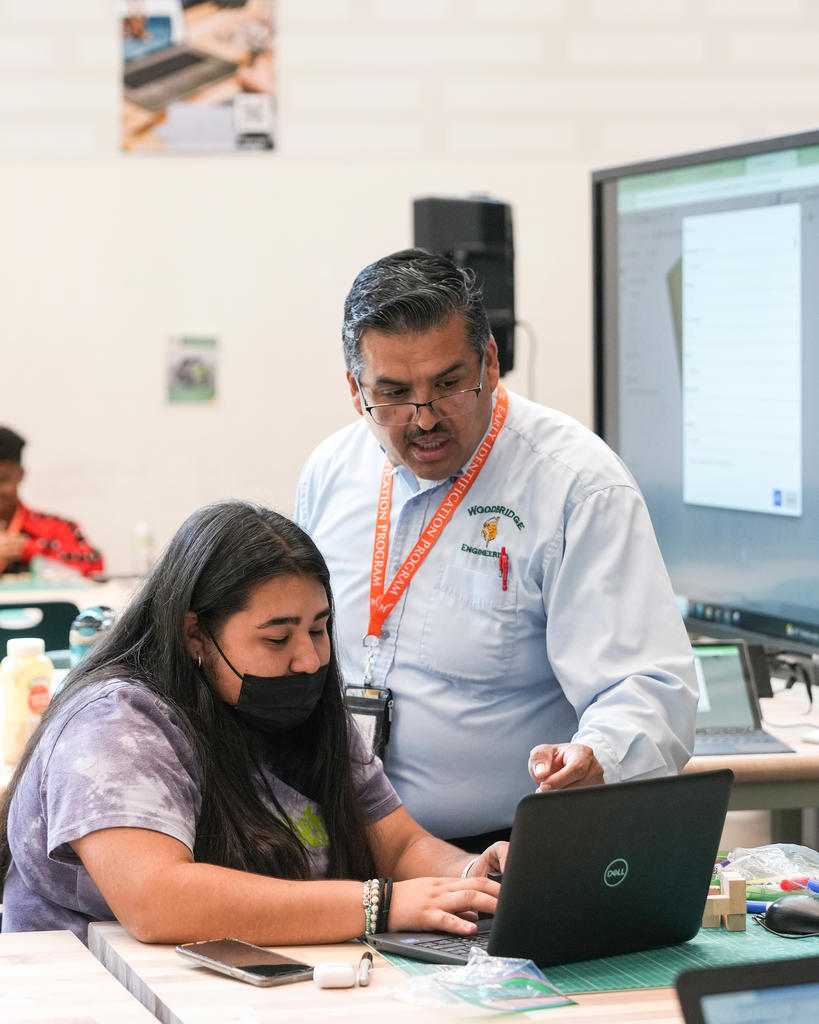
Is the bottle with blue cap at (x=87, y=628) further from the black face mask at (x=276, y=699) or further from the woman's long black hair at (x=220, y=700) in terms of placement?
the black face mask at (x=276, y=699)

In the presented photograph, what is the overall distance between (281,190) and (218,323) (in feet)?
2.03

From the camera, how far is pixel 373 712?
87.9 inches

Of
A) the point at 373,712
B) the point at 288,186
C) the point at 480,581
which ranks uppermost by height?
the point at 288,186

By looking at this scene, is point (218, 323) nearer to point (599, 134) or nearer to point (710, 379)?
point (599, 134)

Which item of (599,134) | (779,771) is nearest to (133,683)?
(779,771)

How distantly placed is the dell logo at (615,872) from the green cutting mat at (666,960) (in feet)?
0.34

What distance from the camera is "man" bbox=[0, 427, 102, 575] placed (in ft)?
16.1

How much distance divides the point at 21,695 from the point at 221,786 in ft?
3.15

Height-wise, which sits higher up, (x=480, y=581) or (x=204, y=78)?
(x=204, y=78)

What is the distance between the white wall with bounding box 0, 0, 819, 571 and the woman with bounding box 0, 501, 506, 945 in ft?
13.2

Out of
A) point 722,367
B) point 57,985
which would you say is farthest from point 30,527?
point 57,985

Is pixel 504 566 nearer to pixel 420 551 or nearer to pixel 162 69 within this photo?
pixel 420 551

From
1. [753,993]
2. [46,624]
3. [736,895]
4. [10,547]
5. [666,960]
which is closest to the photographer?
[753,993]

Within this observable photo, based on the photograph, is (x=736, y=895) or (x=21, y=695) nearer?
(x=736, y=895)
